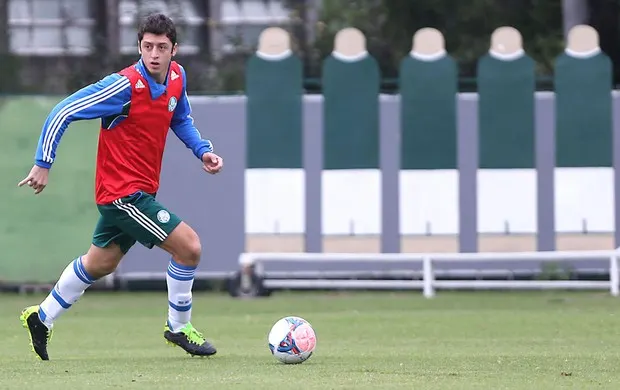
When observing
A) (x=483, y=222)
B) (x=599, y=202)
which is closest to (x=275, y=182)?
(x=483, y=222)

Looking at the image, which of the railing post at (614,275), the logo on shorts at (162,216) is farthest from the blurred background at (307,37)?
the logo on shorts at (162,216)

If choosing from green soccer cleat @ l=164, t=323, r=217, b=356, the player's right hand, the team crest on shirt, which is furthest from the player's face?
green soccer cleat @ l=164, t=323, r=217, b=356

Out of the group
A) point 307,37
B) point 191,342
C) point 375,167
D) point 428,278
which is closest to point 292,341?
point 191,342

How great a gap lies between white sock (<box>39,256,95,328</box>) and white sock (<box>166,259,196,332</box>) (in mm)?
516

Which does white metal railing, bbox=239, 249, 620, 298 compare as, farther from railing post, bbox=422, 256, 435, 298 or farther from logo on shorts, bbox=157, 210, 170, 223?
logo on shorts, bbox=157, 210, 170, 223

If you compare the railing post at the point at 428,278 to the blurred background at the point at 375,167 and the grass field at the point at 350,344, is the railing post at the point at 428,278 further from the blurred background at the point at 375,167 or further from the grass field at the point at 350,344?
the blurred background at the point at 375,167

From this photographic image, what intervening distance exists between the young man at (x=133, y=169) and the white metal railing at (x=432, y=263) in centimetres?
791

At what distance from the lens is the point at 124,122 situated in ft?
30.5

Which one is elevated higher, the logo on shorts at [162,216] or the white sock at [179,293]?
the logo on shorts at [162,216]

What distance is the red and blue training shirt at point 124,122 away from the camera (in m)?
9.11

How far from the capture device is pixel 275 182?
713 inches

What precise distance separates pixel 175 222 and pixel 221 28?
43.2 ft

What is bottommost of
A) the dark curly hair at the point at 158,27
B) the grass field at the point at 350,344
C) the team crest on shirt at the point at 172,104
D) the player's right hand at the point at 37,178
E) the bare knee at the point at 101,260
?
the grass field at the point at 350,344

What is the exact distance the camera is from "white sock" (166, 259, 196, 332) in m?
9.40
